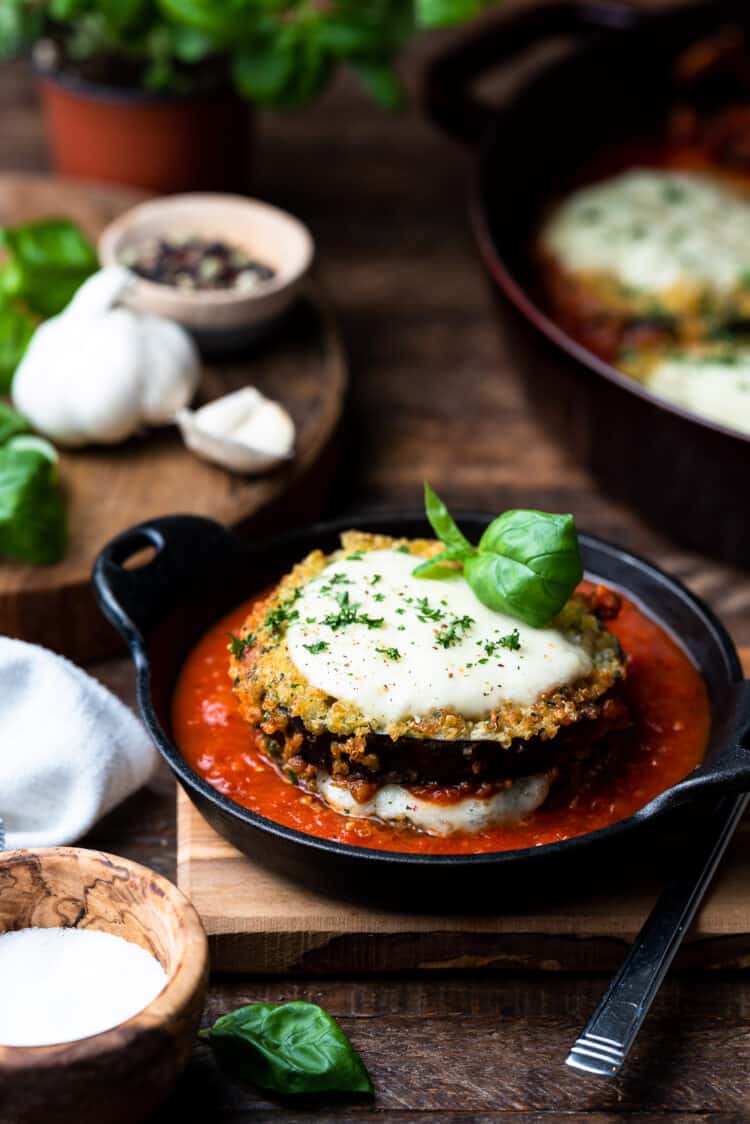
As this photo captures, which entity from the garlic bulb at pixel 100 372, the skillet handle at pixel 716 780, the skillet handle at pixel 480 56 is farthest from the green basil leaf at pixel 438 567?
the skillet handle at pixel 480 56

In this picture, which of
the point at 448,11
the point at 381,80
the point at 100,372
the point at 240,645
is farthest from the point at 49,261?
the point at 240,645

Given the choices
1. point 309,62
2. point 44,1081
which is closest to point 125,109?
point 309,62

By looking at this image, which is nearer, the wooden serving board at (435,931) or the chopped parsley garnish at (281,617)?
the wooden serving board at (435,931)

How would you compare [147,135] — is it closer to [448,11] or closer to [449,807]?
[448,11]

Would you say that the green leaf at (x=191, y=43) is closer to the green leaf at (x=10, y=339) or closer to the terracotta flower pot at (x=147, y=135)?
the terracotta flower pot at (x=147, y=135)

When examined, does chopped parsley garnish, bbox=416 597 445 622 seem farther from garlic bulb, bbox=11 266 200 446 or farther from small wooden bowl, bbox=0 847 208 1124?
garlic bulb, bbox=11 266 200 446

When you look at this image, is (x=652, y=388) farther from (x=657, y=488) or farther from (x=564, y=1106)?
(x=564, y=1106)

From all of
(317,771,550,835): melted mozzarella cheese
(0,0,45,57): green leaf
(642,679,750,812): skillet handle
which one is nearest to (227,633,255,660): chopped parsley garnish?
(317,771,550,835): melted mozzarella cheese

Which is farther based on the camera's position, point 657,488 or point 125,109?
point 125,109
